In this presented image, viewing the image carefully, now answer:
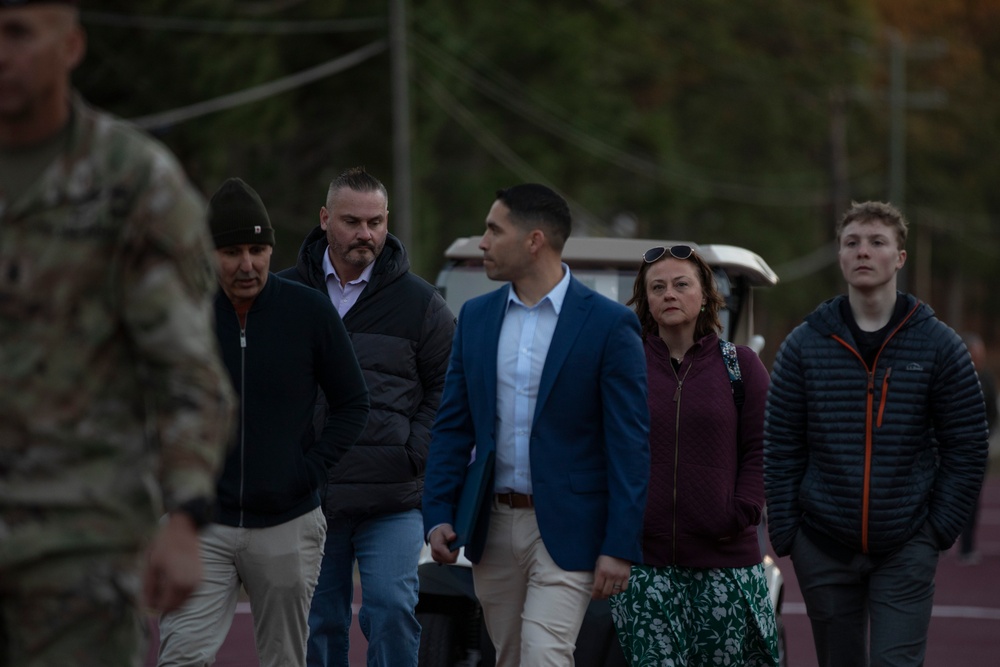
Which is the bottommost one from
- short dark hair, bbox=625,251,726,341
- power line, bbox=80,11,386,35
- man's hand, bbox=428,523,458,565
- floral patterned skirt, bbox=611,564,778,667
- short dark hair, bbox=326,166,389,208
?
floral patterned skirt, bbox=611,564,778,667

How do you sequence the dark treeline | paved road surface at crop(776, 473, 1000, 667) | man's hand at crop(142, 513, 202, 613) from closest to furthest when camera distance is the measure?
1. man's hand at crop(142, 513, 202, 613)
2. paved road surface at crop(776, 473, 1000, 667)
3. the dark treeline

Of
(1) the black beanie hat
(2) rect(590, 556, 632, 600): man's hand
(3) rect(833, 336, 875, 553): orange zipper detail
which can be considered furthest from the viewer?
(3) rect(833, 336, 875, 553): orange zipper detail

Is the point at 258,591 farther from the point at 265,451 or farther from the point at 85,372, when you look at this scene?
the point at 85,372

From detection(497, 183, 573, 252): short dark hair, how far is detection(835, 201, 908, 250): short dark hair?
1.25 metres

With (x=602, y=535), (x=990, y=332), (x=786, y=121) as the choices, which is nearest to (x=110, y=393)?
(x=602, y=535)

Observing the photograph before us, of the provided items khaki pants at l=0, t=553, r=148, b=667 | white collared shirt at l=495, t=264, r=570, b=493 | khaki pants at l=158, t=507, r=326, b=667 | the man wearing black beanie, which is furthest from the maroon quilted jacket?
khaki pants at l=0, t=553, r=148, b=667

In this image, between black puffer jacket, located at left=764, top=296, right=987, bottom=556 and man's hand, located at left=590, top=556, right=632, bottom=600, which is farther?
black puffer jacket, located at left=764, top=296, right=987, bottom=556

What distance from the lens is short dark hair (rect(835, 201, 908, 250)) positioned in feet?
21.7

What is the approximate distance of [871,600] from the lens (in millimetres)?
6469

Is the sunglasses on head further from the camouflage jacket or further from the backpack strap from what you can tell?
the camouflage jacket

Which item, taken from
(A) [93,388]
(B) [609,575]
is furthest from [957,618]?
(A) [93,388]

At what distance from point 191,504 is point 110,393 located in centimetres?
27

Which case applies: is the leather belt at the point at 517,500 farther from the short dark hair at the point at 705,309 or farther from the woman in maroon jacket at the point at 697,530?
the short dark hair at the point at 705,309

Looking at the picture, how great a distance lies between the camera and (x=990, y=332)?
94.9 m
